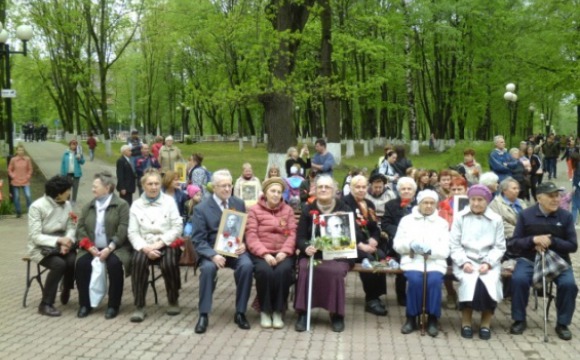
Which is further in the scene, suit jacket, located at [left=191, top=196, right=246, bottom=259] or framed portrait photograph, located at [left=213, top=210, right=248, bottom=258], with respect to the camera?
suit jacket, located at [left=191, top=196, right=246, bottom=259]

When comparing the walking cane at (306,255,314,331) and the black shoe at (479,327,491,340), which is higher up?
the walking cane at (306,255,314,331)

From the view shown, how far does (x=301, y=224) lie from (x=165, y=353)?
198 cm

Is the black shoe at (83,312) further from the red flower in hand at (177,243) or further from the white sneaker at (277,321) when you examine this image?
the white sneaker at (277,321)

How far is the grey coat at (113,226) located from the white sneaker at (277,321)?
174 centimetres

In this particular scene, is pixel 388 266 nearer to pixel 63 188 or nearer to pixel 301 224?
pixel 301 224

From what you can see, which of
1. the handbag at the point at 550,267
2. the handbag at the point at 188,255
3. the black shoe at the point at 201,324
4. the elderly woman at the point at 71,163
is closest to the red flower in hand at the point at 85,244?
the handbag at the point at 188,255

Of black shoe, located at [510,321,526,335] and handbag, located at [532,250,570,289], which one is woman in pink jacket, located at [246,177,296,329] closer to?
black shoe, located at [510,321,526,335]

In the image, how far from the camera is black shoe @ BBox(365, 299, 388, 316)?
6.84m

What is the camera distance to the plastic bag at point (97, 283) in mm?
6707

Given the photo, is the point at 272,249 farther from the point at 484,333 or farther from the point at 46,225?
the point at 46,225

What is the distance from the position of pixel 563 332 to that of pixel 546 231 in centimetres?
101

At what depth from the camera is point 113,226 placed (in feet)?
22.8

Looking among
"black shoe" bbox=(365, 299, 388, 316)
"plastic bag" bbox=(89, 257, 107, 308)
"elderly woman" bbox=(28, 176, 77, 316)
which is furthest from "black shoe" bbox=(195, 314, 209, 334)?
"black shoe" bbox=(365, 299, 388, 316)

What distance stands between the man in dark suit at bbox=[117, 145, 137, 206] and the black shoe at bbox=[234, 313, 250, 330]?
320 inches
